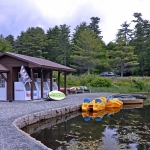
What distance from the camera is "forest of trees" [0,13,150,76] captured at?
1581 inches

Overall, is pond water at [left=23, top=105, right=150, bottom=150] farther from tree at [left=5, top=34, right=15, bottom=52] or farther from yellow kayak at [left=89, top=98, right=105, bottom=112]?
tree at [left=5, top=34, right=15, bottom=52]

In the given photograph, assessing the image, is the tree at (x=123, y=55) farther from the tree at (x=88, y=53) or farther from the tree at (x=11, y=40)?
the tree at (x=11, y=40)

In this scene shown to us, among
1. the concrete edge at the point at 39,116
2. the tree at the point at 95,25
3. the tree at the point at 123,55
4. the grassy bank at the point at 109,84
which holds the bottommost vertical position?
the concrete edge at the point at 39,116

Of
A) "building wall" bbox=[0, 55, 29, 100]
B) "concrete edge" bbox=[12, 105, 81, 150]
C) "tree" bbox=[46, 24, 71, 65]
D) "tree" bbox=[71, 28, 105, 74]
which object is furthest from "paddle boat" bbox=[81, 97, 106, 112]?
"tree" bbox=[46, 24, 71, 65]

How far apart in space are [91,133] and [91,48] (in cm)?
3270

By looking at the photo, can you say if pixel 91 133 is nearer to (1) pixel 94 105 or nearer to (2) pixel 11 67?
(1) pixel 94 105

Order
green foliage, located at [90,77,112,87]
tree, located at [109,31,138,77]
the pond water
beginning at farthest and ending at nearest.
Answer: tree, located at [109,31,138,77], green foliage, located at [90,77,112,87], the pond water

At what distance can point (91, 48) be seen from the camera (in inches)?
1628

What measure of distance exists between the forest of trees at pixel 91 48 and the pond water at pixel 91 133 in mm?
26834

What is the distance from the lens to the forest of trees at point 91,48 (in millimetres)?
40156

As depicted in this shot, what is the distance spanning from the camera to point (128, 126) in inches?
424

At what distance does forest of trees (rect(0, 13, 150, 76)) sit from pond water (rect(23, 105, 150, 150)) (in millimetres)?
26834

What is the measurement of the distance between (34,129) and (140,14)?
4772 centimetres

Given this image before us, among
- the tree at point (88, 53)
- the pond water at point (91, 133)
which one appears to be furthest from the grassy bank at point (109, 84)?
the pond water at point (91, 133)
